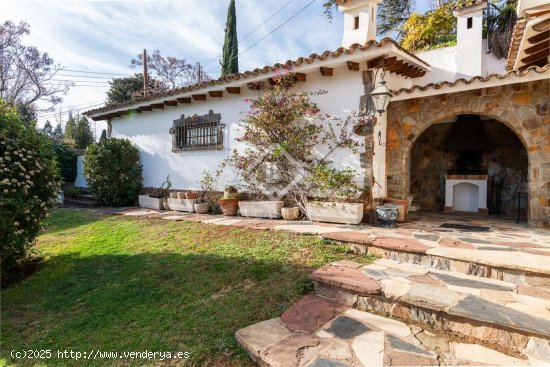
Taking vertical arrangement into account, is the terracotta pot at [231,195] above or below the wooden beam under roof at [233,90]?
below

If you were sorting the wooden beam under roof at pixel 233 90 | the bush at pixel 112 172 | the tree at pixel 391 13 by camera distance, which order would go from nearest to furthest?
the wooden beam under roof at pixel 233 90 < the bush at pixel 112 172 < the tree at pixel 391 13

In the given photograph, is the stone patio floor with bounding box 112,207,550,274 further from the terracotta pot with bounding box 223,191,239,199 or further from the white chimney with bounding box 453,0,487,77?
the white chimney with bounding box 453,0,487,77

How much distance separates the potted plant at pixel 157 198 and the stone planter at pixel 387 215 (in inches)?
229

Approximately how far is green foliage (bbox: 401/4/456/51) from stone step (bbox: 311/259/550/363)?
33.7 feet

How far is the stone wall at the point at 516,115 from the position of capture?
17.0 ft

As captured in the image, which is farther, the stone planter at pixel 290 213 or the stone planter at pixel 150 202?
the stone planter at pixel 150 202

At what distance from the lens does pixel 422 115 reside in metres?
6.07

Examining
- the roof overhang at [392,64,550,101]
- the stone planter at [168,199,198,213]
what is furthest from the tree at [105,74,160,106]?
the roof overhang at [392,64,550,101]

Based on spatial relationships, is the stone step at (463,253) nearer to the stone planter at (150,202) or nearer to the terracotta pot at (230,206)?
the terracotta pot at (230,206)

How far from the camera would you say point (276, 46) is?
13953 millimetres

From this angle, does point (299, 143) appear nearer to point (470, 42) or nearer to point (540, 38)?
point (540, 38)

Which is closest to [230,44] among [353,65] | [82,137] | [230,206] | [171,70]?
[171,70]

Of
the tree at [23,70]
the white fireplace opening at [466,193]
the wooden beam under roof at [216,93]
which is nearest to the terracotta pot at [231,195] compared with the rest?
the wooden beam under roof at [216,93]

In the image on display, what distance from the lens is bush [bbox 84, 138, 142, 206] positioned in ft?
29.5
